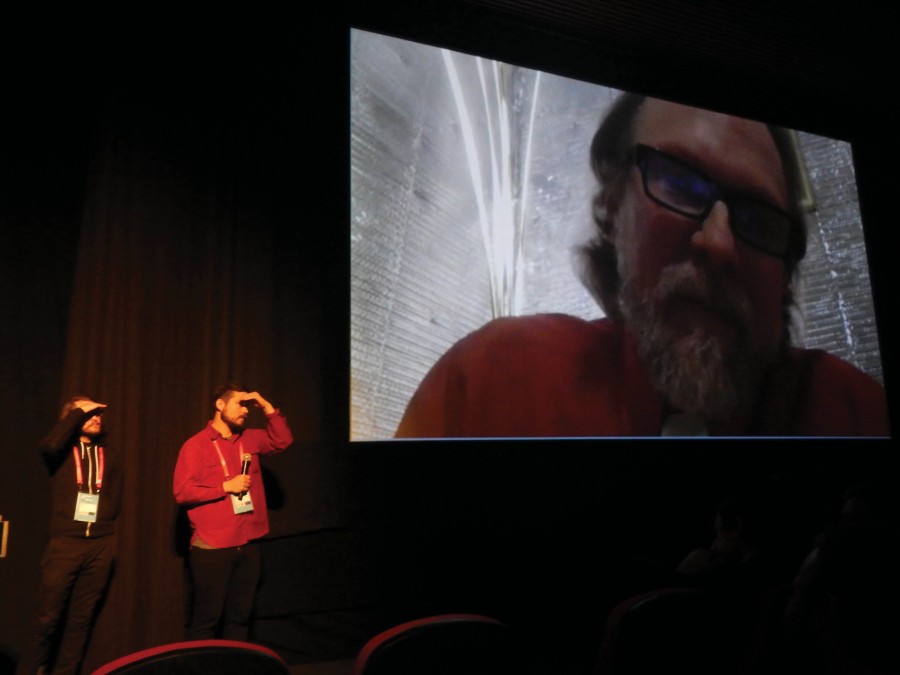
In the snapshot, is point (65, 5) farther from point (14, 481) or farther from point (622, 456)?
point (622, 456)

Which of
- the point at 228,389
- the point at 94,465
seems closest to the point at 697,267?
the point at 228,389

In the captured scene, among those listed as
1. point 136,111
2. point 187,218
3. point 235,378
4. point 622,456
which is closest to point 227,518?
point 235,378

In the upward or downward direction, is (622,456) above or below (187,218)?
below

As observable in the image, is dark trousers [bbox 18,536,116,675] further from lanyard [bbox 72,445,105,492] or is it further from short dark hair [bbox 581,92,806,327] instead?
short dark hair [bbox 581,92,806,327]

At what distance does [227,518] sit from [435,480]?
1.22 m

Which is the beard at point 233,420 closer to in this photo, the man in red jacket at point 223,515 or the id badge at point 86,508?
the man in red jacket at point 223,515

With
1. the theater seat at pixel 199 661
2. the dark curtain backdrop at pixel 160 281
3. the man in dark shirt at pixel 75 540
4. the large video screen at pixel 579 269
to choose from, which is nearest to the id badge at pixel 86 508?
the man in dark shirt at pixel 75 540

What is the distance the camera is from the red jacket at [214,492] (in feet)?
8.75

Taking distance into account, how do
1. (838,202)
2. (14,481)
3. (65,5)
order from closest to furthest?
1. (14,481)
2. (65,5)
3. (838,202)

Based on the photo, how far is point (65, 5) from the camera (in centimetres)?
315

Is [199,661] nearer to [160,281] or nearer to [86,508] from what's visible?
[86,508]

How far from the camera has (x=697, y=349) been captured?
4.10 m

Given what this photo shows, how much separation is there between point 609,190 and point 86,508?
310 centimetres

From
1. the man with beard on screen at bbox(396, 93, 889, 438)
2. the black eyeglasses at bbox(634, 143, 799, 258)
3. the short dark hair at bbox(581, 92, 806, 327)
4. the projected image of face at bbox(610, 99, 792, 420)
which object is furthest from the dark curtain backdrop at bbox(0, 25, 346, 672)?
the black eyeglasses at bbox(634, 143, 799, 258)
